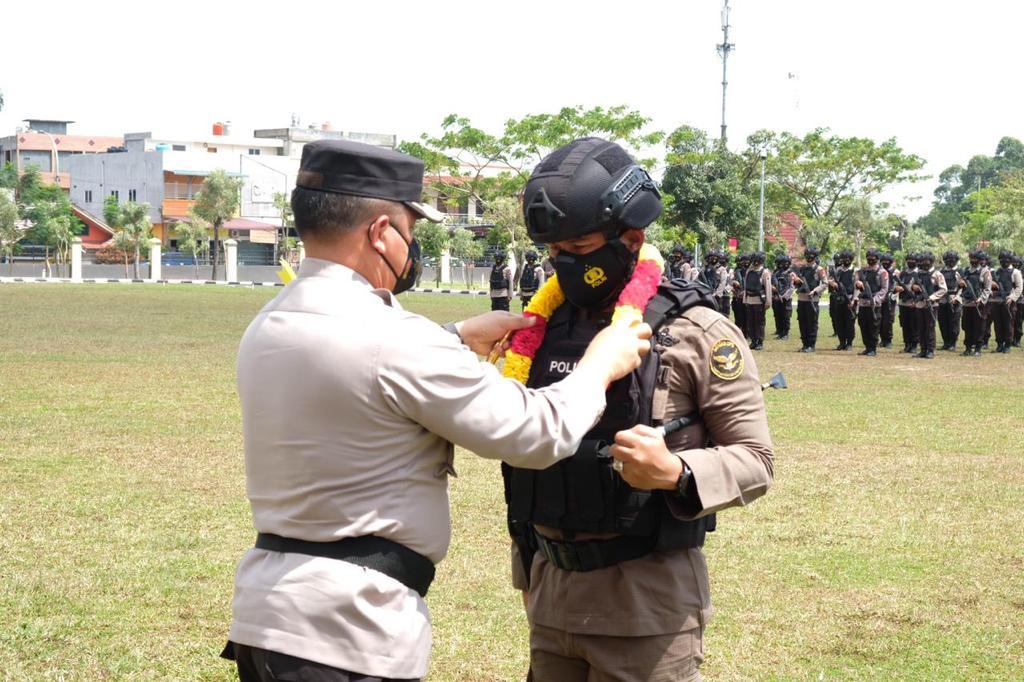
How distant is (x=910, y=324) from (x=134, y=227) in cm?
5211

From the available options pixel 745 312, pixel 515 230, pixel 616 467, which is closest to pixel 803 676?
pixel 616 467

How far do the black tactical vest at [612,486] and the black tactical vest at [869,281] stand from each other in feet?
72.6

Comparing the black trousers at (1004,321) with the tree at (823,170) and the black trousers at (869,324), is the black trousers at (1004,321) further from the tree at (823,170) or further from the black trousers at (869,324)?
the tree at (823,170)

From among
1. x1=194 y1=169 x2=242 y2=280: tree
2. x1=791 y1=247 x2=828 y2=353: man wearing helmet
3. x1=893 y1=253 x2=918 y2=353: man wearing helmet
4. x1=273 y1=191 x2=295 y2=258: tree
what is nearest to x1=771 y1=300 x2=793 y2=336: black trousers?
x1=791 y1=247 x2=828 y2=353: man wearing helmet

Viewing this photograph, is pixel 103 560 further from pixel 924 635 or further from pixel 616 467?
pixel 616 467

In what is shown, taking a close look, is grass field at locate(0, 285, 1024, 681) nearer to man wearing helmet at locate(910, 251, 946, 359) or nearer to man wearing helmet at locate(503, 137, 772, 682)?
man wearing helmet at locate(503, 137, 772, 682)

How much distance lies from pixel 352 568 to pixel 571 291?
2.97ft

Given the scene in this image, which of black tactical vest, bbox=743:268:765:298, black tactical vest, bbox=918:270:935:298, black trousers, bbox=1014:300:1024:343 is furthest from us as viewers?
black tactical vest, bbox=743:268:765:298

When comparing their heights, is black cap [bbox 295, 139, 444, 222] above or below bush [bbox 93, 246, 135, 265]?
above

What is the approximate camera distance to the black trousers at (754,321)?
84.4 ft

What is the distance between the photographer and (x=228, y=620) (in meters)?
5.98

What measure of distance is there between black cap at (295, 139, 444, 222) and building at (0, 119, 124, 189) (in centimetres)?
8530

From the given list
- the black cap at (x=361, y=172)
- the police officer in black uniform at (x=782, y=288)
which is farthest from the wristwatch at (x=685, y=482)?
the police officer in black uniform at (x=782, y=288)

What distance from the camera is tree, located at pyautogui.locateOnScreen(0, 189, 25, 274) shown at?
64.8 m
